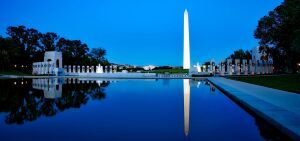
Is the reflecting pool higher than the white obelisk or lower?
lower

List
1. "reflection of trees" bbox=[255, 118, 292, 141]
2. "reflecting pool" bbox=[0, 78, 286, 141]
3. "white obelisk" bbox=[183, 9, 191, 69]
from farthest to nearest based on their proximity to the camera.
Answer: "white obelisk" bbox=[183, 9, 191, 69] → "reflecting pool" bbox=[0, 78, 286, 141] → "reflection of trees" bbox=[255, 118, 292, 141]

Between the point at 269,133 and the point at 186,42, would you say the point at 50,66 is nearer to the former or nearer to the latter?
the point at 186,42

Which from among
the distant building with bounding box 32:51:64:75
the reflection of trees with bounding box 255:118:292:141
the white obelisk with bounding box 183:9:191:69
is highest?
the white obelisk with bounding box 183:9:191:69

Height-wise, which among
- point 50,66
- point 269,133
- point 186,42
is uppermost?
point 186,42

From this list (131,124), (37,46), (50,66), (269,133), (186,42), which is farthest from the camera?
(37,46)

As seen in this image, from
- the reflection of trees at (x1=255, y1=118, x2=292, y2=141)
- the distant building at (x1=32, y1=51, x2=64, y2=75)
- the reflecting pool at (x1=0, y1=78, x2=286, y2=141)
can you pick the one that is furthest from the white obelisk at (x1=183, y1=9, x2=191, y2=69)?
the reflection of trees at (x1=255, y1=118, x2=292, y2=141)

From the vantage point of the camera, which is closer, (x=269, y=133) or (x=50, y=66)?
(x=269, y=133)

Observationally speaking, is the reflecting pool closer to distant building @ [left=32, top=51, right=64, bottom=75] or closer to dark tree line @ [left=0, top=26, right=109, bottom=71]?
distant building @ [left=32, top=51, right=64, bottom=75]

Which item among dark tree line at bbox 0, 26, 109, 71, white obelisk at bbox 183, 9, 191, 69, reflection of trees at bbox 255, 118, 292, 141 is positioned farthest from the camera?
dark tree line at bbox 0, 26, 109, 71

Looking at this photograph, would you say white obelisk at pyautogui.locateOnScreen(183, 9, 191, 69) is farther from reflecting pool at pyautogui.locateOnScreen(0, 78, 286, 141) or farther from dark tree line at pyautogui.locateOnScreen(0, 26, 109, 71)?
reflecting pool at pyautogui.locateOnScreen(0, 78, 286, 141)

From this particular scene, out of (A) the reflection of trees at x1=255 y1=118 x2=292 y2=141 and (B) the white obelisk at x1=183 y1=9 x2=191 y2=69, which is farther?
(B) the white obelisk at x1=183 y1=9 x2=191 y2=69

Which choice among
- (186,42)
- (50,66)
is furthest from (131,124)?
(50,66)

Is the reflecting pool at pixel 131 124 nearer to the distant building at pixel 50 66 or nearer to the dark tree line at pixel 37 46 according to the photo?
the distant building at pixel 50 66

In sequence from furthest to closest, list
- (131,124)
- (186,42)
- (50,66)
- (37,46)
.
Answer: (37,46), (50,66), (186,42), (131,124)
